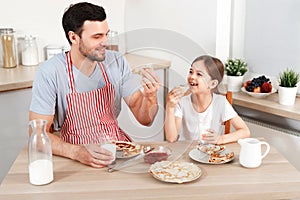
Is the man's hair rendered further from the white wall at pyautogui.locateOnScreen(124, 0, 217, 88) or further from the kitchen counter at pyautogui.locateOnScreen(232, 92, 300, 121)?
the kitchen counter at pyautogui.locateOnScreen(232, 92, 300, 121)

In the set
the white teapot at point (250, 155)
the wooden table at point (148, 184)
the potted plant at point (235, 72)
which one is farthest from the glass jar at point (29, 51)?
the white teapot at point (250, 155)

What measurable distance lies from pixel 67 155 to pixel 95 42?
40 cm

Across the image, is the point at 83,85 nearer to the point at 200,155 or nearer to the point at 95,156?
the point at 95,156

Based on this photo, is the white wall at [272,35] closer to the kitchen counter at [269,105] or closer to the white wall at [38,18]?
the kitchen counter at [269,105]

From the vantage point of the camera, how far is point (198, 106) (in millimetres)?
1385

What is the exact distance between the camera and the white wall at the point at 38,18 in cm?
258

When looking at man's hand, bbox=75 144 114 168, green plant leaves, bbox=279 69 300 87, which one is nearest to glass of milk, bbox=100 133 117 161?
man's hand, bbox=75 144 114 168

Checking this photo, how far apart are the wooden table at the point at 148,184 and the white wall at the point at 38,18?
1408 millimetres

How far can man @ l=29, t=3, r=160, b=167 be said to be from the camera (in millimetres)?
1554

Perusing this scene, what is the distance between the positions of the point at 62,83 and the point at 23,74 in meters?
0.82

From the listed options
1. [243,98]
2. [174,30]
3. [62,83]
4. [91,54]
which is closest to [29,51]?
[174,30]

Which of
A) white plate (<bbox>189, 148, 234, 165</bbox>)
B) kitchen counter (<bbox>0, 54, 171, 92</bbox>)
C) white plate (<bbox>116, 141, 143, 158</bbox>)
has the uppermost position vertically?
kitchen counter (<bbox>0, 54, 171, 92</bbox>)

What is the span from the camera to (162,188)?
4.06ft

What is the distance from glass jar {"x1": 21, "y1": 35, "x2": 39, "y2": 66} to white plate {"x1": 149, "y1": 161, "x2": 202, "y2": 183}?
1461 mm
